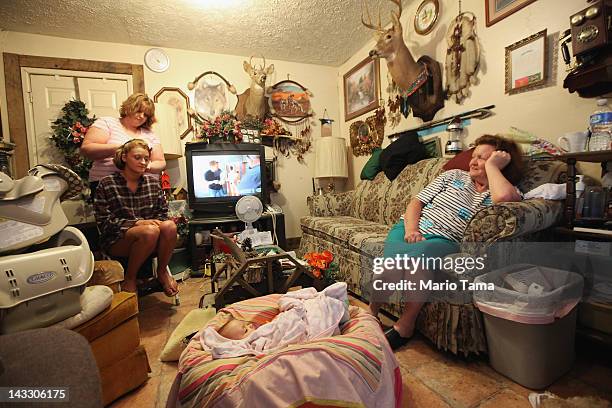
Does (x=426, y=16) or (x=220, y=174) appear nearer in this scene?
(x=426, y=16)

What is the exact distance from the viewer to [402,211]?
2.41 meters

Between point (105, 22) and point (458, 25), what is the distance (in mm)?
3354

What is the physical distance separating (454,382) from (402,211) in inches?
56.2

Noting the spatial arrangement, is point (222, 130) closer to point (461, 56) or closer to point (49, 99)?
point (49, 99)

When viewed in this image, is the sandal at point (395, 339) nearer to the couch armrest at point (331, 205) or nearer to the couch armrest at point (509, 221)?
the couch armrest at point (509, 221)

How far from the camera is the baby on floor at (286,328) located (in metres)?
1.01

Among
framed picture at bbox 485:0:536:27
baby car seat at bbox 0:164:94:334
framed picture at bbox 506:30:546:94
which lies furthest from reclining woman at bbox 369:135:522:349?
baby car seat at bbox 0:164:94:334

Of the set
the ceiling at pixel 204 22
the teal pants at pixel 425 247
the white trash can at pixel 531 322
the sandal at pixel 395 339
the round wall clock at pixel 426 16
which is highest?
the ceiling at pixel 204 22

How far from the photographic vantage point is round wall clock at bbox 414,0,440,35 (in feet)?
8.09

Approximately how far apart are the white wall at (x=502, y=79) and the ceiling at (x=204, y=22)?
59 cm

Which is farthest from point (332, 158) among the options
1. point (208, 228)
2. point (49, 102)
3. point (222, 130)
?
point (49, 102)

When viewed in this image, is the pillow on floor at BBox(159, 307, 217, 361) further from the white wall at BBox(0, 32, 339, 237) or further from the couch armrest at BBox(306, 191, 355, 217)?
the white wall at BBox(0, 32, 339, 237)

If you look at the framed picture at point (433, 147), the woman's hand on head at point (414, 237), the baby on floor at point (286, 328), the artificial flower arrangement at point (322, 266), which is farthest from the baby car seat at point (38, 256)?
the framed picture at point (433, 147)

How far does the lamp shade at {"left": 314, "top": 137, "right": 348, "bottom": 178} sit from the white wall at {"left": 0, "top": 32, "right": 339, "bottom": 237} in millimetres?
445
